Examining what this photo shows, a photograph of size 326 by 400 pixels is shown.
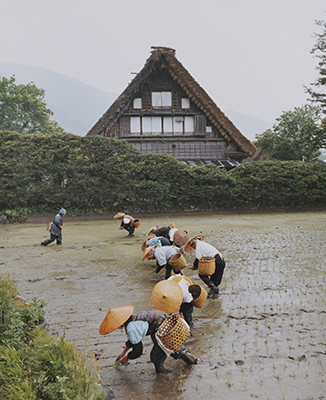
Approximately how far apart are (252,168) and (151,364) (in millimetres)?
17214

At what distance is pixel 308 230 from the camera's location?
12.9m

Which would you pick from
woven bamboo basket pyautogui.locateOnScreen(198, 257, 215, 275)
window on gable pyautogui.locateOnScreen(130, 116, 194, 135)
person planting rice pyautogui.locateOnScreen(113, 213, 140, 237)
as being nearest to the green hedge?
window on gable pyautogui.locateOnScreen(130, 116, 194, 135)

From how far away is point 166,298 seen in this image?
3746 millimetres

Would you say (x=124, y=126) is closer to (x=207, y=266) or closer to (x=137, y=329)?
(x=207, y=266)

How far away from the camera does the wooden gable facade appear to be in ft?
71.7

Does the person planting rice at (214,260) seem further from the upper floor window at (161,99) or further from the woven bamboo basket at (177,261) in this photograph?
the upper floor window at (161,99)

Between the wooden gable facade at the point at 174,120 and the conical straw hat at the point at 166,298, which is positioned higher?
the wooden gable facade at the point at 174,120

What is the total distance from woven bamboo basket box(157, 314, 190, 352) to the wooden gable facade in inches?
747

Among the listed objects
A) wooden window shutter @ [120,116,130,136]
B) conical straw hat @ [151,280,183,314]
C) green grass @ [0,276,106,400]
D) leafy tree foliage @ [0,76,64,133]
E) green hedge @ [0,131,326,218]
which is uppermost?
leafy tree foliage @ [0,76,64,133]

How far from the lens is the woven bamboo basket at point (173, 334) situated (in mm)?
3461

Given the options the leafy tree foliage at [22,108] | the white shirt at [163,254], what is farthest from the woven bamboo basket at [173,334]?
the leafy tree foliage at [22,108]

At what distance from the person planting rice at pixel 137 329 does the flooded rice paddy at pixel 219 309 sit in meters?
0.15

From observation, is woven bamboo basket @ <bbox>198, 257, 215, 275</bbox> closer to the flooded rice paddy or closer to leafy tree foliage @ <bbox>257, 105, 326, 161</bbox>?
the flooded rice paddy

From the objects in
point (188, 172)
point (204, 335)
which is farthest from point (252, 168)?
point (204, 335)
